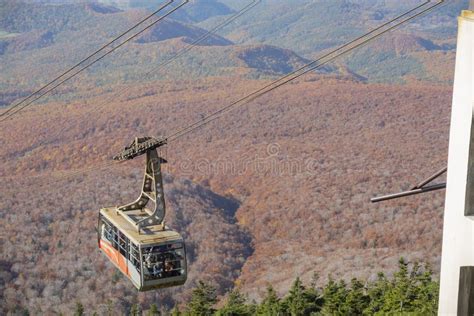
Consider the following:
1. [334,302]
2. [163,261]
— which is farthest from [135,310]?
[163,261]

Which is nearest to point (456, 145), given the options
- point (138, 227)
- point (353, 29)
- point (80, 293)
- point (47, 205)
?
point (138, 227)

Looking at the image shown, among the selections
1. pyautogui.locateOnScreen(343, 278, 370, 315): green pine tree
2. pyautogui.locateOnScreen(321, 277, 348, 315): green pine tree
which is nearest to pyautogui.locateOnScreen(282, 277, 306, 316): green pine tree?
pyautogui.locateOnScreen(321, 277, 348, 315): green pine tree

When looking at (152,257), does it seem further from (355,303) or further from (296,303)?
(296,303)

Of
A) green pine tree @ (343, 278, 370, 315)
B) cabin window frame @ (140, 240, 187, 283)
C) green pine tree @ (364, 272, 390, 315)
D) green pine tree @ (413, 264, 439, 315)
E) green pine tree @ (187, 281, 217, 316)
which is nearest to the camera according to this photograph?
cabin window frame @ (140, 240, 187, 283)

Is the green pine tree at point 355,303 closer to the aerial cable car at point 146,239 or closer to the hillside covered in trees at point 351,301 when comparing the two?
the hillside covered in trees at point 351,301

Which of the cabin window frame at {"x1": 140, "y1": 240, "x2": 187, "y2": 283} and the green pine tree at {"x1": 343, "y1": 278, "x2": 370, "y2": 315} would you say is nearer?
the cabin window frame at {"x1": 140, "y1": 240, "x2": 187, "y2": 283}

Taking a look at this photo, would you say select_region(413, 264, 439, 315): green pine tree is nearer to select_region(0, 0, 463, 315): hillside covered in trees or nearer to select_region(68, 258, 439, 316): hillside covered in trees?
select_region(68, 258, 439, 316): hillside covered in trees

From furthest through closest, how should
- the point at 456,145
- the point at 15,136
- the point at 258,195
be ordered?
1. the point at 15,136
2. the point at 258,195
3. the point at 456,145

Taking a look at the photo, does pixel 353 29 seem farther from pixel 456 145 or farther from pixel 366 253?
pixel 456 145
